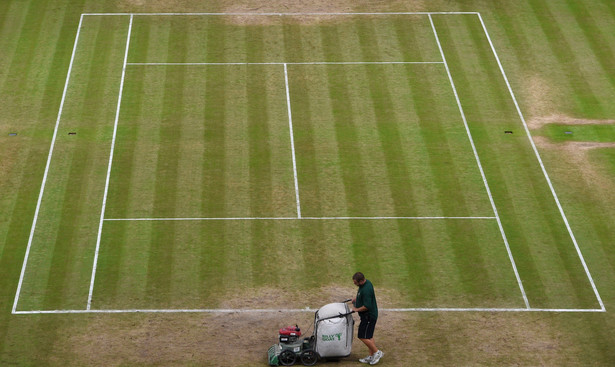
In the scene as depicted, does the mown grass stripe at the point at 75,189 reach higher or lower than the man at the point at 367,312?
lower

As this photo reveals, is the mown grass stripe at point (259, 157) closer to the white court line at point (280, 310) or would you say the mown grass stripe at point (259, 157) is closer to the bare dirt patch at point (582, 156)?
the white court line at point (280, 310)

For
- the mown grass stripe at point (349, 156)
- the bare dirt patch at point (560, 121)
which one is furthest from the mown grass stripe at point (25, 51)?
the bare dirt patch at point (560, 121)

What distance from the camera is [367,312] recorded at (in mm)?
24578

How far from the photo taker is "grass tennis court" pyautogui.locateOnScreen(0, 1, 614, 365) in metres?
28.3

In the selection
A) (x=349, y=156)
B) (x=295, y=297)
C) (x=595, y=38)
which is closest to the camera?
(x=295, y=297)

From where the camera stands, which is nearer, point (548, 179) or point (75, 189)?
point (75, 189)

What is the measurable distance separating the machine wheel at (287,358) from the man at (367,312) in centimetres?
163

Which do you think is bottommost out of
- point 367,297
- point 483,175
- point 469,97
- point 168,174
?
point 469,97

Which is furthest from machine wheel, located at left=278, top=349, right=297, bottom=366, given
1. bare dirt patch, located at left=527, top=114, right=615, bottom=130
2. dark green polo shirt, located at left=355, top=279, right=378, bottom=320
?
bare dirt patch, located at left=527, top=114, right=615, bottom=130

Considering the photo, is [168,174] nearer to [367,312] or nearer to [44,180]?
[44,180]

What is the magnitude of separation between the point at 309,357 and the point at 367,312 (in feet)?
5.90

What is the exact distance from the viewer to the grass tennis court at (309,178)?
28.3 metres

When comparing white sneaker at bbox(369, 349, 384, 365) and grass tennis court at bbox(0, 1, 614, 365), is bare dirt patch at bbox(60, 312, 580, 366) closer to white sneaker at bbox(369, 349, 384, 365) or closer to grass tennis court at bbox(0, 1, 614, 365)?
grass tennis court at bbox(0, 1, 614, 365)

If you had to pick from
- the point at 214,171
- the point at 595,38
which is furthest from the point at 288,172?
the point at 595,38
